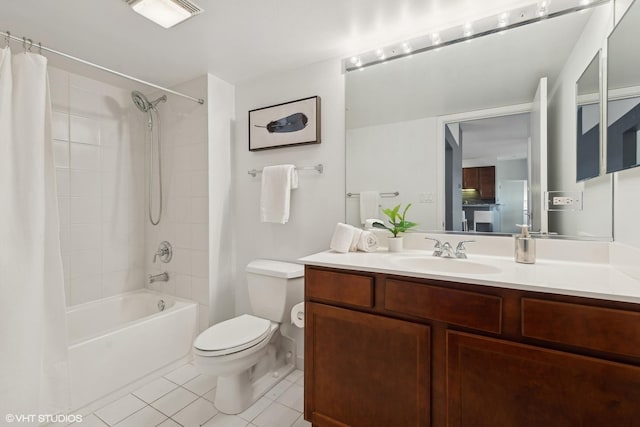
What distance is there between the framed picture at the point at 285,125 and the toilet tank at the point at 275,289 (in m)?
0.88

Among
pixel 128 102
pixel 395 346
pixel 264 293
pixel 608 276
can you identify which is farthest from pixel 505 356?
pixel 128 102

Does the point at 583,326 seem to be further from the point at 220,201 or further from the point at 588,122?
the point at 220,201

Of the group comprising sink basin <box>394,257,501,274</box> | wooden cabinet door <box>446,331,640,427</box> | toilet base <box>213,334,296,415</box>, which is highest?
sink basin <box>394,257,501,274</box>

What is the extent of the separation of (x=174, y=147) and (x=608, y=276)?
2.75 m

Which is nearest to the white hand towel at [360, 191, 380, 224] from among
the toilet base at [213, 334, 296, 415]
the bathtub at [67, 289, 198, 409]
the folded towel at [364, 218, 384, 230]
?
the folded towel at [364, 218, 384, 230]

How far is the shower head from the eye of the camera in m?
2.39

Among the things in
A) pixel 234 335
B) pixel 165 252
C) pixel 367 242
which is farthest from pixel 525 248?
pixel 165 252

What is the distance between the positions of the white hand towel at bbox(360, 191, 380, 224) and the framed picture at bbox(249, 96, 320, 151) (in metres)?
0.50

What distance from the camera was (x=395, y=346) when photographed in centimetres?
121

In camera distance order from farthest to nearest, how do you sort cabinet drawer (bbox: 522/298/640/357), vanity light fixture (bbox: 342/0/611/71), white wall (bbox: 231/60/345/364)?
white wall (bbox: 231/60/345/364) → vanity light fixture (bbox: 342/0/611/71) → cabinet drawer (bbox: 522/298/640/357)

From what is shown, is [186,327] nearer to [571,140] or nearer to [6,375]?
[6,375]

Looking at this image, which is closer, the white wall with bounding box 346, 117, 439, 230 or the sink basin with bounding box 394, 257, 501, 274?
the sink basin with bounding box 394, 257, 501, 274

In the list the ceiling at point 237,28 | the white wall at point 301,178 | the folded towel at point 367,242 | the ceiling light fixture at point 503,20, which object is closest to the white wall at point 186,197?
the white wall at point 301,178

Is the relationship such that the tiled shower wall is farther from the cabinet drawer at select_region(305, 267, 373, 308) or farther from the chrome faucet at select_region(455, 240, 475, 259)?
the chrome faucet at select_region(455, 240, 475, 259)
